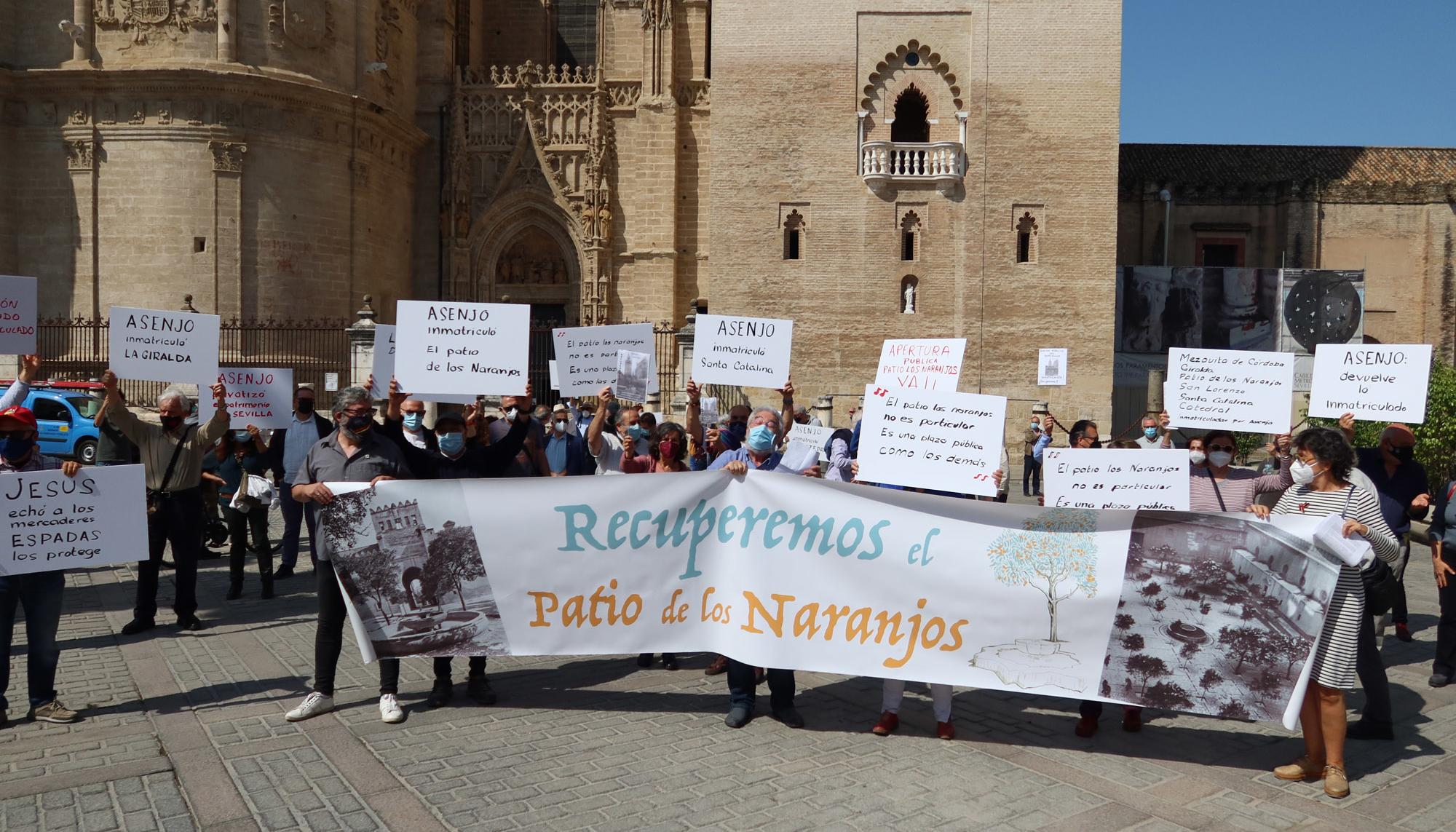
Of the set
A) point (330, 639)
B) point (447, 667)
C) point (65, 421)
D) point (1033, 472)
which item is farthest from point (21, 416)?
point (65, 421)

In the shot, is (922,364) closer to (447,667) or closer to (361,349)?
(447,667)

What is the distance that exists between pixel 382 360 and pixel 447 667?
12.5 feet

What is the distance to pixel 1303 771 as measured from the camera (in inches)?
207

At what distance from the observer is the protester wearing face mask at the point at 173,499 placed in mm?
8086

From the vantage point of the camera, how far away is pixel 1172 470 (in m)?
6.01

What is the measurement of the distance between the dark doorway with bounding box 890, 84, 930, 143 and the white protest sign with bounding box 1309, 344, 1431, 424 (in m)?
18.7

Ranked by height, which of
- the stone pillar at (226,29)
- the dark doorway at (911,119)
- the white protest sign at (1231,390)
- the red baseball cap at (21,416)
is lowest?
the red baseball cap at (21,416)

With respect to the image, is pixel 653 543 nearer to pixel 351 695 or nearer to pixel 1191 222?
pixel 351 695

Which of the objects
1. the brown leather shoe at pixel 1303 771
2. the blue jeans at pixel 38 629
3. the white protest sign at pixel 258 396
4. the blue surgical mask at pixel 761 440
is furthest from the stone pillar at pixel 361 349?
the brown leather shoe at pixel 1303 771

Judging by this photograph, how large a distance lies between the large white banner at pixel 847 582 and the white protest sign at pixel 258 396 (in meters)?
3.66

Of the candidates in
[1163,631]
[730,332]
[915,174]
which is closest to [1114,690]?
[1163,631]

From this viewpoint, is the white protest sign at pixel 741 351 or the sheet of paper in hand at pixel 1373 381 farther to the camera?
the white protest sign at pixel 741 351

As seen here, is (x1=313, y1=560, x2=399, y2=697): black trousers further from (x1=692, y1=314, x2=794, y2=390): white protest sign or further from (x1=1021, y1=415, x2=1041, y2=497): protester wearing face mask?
(x1=1021, y1=415, x2=1041, y2=497): protester wearing face mask

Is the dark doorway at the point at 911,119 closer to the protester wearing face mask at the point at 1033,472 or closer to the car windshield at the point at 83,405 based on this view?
the protester wearing face mask at the point at 1033,472
